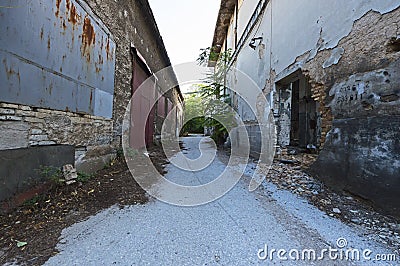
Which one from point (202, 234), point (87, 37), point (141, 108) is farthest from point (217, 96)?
point (202, 234)

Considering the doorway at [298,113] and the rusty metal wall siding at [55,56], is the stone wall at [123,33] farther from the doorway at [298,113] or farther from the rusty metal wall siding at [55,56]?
the doorway at [298,113]

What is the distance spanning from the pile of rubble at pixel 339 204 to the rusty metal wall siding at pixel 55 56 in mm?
3074

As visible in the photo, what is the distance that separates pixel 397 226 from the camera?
1655 millimetres

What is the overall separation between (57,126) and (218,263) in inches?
91.4

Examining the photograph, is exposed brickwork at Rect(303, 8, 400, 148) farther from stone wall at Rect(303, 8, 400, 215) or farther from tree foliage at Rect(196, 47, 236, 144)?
tree foliage at Rect(196, 47, 236, 144)

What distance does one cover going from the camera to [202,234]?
5.26 feet

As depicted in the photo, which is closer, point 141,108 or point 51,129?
point 51,129

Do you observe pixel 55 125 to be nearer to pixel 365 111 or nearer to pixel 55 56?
pixel 55 56

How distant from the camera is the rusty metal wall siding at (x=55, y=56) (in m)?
1.76

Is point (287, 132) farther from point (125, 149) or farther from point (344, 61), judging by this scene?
point (125, 149)
